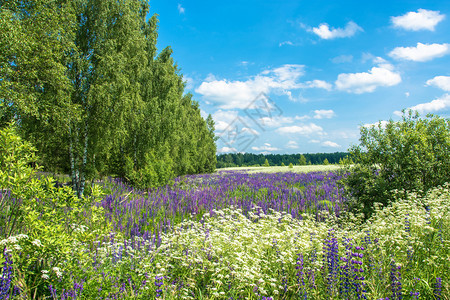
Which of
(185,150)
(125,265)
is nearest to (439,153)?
(125,265)

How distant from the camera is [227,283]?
2953mm

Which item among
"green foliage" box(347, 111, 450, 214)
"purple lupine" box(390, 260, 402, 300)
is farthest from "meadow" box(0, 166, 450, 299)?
"green foliage" box(347, 111, 450, 214)

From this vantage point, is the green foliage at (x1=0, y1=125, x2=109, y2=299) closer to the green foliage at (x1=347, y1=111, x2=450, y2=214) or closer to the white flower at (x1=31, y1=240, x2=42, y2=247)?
the white flower at (x1=31, y1=240, x2=42, y2=247)

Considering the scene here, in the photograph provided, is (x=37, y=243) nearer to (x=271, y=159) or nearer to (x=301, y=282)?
(x=301, y=282)

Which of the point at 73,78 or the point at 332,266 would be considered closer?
the point at 332,266

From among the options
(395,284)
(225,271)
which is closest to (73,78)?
(225,271)

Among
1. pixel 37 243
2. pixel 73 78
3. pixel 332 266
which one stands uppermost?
pixel 73 78

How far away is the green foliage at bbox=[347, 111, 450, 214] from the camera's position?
310 inches

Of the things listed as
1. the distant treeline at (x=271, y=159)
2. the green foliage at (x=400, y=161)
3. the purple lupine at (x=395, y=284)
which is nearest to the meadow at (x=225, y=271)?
the purple lupine at (x=395, y=284)

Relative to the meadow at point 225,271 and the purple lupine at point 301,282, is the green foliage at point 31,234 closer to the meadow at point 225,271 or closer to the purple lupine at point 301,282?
the meadow at point 225,271

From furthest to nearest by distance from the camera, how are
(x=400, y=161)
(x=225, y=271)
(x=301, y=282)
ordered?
(x=400, y=161)
(x=225, y=271)
(x=301, y=282)

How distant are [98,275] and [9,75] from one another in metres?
12.8

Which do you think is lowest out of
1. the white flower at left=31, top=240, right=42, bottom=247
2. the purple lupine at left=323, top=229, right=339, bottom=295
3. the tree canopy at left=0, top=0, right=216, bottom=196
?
the purple lupine at left=323, top=229, right=339, bottom=295

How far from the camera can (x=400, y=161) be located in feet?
26.3
